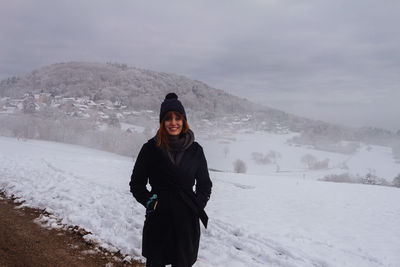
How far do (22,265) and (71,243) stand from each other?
1052 millimetres

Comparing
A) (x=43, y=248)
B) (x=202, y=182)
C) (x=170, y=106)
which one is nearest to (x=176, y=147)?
(x=170, y=106)

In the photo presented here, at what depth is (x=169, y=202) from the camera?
2701mm

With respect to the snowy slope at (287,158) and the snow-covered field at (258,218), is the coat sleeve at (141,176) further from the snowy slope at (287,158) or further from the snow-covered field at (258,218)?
the snowy slope at (287,158)

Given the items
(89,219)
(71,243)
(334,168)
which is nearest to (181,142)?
(71,243)

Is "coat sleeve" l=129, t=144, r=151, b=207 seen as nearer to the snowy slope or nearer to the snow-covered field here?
the snow-covered field

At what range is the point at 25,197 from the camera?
7.87 metres

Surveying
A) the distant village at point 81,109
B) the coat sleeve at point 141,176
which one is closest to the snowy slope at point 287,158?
the distant village at point 81,109

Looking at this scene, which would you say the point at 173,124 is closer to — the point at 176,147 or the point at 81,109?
the point at 176,147

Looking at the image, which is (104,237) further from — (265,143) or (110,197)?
(265,143)

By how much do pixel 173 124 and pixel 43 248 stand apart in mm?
4013

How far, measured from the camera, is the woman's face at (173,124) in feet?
Result: 8.89

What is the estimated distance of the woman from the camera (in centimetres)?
269

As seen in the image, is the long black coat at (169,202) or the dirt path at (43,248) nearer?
the long black coat at (169,202)

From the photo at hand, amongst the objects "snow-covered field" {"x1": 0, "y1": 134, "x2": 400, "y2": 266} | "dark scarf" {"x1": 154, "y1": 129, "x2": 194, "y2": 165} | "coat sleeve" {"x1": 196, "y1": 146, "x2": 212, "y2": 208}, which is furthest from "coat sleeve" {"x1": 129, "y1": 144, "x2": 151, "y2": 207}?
"snow-covered field" {"x1": 0, "y1": 134, "x2": 400, "y2": 266}
